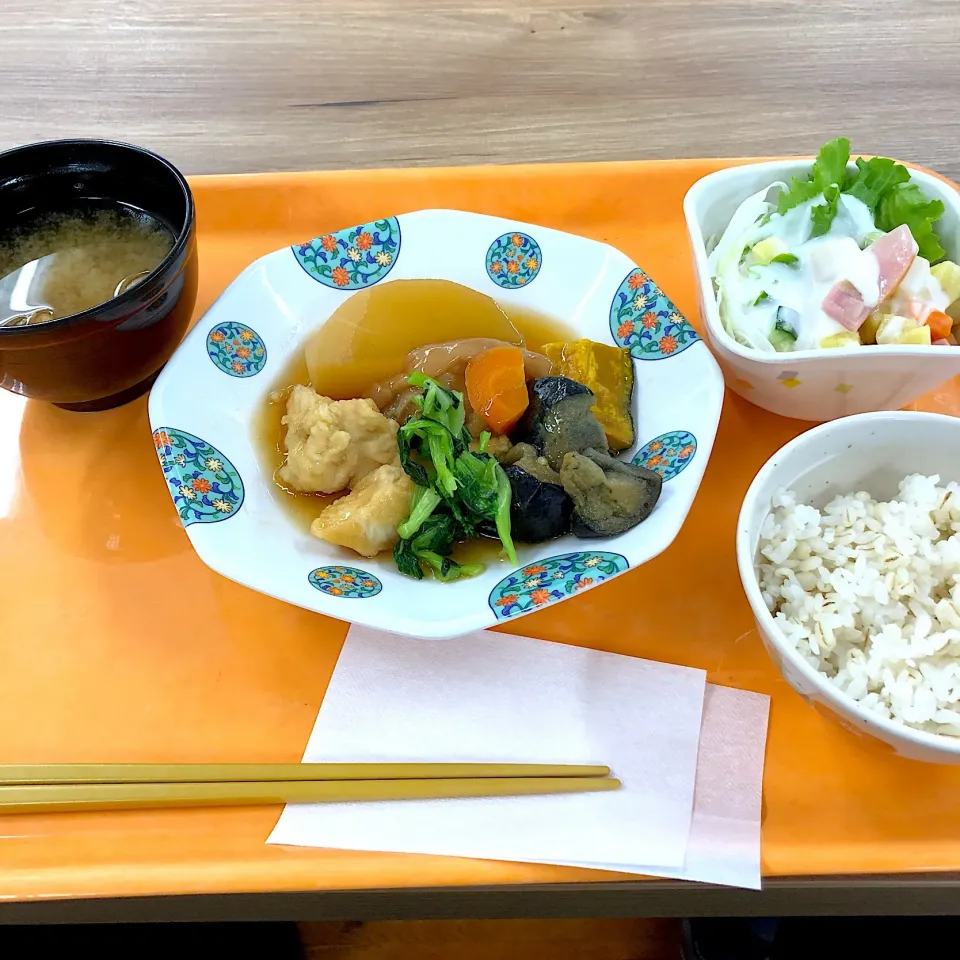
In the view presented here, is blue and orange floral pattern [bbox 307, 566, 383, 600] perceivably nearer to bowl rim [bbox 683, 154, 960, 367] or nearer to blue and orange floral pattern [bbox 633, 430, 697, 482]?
blue and orange floral pattern [bbox 633, 430, 697, 482]

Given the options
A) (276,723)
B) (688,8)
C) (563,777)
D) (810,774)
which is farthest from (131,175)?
(688,8)

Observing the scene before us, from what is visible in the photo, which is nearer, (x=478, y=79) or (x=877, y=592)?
(x=877, y=592)

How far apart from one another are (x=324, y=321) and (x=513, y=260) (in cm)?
44

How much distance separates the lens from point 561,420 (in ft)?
5.11

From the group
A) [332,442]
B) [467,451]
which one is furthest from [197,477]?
[467,451]

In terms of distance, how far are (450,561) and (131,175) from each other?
1.05 m

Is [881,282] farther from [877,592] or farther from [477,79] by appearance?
[477,79]

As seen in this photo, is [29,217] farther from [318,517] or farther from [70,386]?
[318,517]

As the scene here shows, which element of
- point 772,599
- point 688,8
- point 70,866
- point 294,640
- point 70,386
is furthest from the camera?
point 688,8

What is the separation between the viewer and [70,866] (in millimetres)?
1202

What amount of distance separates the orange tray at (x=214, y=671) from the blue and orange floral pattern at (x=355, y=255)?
0.30 m

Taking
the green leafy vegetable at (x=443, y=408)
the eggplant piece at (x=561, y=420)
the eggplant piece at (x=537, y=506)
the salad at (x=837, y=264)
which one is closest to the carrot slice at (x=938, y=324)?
the salad at (x=837, y=264)

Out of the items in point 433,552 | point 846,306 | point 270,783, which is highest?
point 846,306

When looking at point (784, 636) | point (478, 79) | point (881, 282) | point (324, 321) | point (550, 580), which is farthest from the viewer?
point (478, 79)
